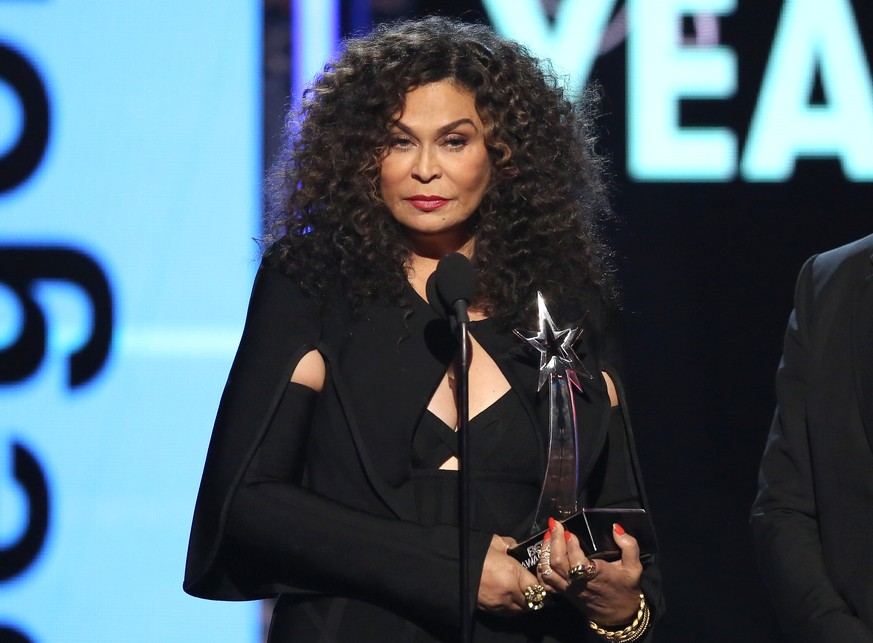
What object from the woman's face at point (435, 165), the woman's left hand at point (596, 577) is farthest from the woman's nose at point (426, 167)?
the woman's left hand at point (596, 577)

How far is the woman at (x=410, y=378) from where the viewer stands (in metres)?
2.06

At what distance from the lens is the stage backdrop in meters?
3.65

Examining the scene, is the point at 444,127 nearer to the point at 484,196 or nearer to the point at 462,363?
the point at 484,196

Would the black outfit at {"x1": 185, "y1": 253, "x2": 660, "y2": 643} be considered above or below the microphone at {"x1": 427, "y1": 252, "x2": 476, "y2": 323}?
below

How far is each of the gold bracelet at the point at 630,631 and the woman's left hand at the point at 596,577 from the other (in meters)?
0.01

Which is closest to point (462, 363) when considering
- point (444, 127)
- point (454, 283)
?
point (454, 283)

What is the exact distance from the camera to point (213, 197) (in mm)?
3781

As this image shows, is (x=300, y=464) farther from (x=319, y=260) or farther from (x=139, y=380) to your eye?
(x=139, y=380)

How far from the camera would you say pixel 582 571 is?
6.32 feet

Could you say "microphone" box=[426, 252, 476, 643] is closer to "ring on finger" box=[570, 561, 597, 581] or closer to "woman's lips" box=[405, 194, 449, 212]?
"ring on finger" box=[570, 561, 597, 581]

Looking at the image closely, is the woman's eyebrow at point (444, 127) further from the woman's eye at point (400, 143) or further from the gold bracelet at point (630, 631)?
the gold bracelet at point (630, 631)

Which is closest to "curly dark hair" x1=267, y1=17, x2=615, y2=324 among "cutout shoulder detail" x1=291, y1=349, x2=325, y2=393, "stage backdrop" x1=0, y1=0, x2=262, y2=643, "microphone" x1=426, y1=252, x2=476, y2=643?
"cutout shoulder detail" x1=291, y1=349, x2=325, y2=393

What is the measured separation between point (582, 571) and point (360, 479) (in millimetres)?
431

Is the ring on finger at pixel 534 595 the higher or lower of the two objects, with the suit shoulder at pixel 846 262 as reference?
lower
